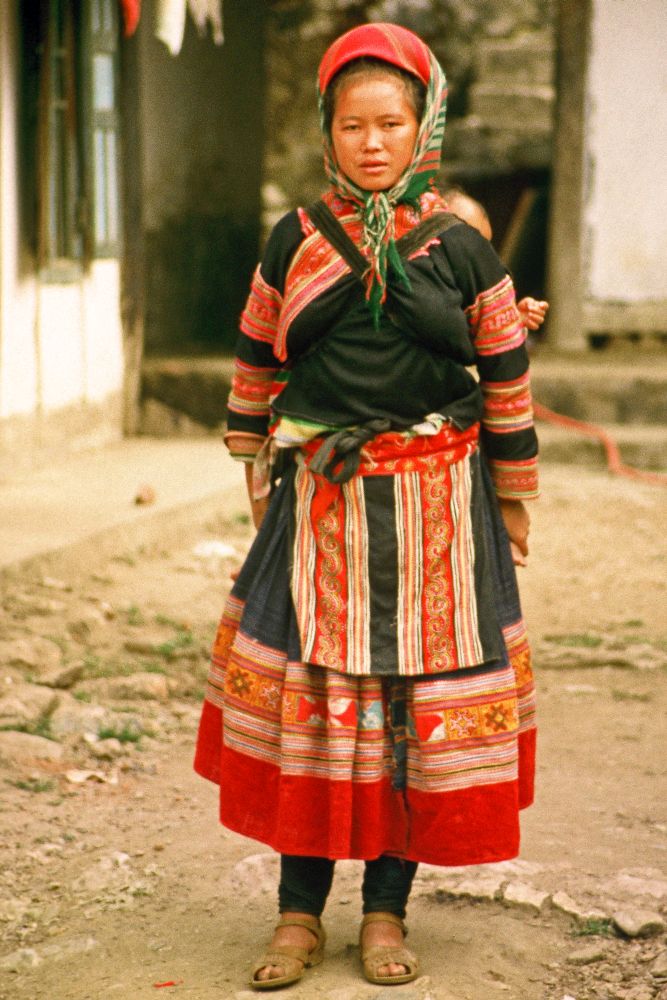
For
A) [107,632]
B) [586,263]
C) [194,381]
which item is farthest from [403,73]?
[586,263]

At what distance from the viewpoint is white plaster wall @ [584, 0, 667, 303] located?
8.40m

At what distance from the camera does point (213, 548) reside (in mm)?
5727

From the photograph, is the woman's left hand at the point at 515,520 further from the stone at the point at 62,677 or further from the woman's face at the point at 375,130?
the stone at the point at 62,677

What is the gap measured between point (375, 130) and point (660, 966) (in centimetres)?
161

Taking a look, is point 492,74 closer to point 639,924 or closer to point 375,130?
point 375,130

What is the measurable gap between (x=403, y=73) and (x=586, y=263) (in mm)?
6604

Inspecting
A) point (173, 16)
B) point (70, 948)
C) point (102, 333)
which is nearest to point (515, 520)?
point (70, 948)

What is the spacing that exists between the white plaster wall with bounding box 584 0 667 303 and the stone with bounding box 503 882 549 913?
21.0ft

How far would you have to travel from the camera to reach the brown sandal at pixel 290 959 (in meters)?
2.46

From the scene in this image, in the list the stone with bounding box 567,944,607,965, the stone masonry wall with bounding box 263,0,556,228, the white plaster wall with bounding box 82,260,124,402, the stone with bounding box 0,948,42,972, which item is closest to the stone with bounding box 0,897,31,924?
the stone with bounding box 0,948,42,972

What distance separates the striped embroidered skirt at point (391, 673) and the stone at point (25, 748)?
4.53ft

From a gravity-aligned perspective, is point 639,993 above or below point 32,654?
above

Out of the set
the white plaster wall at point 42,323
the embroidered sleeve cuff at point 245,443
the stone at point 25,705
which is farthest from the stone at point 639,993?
the white plaster wall at point 42,323

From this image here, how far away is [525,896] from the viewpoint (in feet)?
9.32
